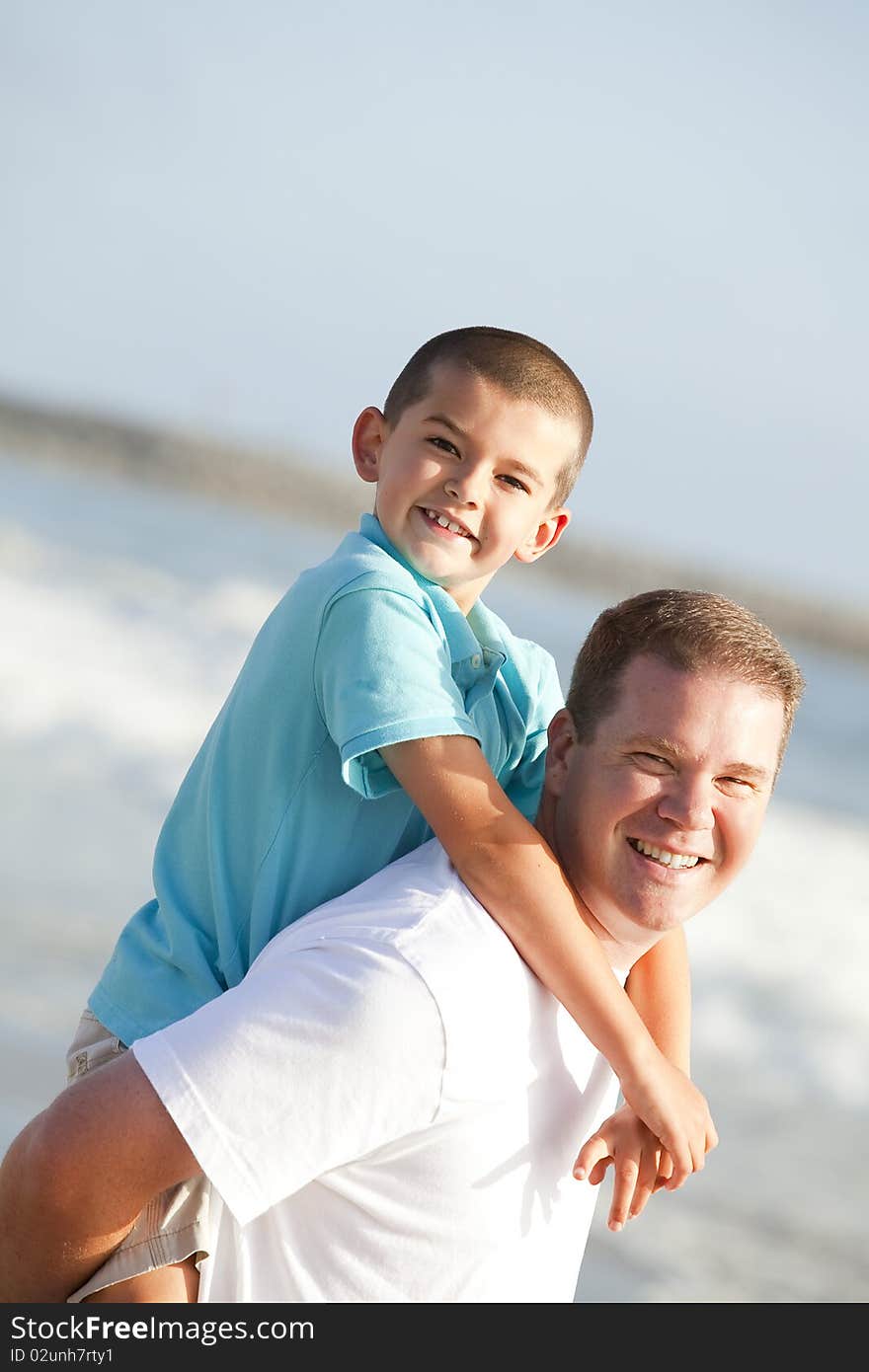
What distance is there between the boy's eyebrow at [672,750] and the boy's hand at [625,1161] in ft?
1.49

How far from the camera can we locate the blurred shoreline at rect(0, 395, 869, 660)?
915 inches

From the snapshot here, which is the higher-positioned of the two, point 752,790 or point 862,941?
point 752,790

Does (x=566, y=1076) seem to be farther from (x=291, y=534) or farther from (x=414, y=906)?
(x=291, y=534)

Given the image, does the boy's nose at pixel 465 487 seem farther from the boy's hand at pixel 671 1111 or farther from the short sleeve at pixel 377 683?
the boy's hand at pixel 671 1111

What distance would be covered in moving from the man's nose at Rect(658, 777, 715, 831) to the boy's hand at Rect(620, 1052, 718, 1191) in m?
0.30

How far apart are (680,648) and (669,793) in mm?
190

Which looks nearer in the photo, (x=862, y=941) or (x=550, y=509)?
(x=550, y=509)

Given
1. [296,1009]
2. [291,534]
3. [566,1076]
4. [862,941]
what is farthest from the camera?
[291,534]

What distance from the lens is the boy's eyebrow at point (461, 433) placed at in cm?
243

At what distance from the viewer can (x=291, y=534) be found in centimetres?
1991

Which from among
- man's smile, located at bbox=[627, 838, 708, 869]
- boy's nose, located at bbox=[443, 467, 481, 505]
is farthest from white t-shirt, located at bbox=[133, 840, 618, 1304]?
boy's nose, located at bbox=[443, 467, 481, 505]

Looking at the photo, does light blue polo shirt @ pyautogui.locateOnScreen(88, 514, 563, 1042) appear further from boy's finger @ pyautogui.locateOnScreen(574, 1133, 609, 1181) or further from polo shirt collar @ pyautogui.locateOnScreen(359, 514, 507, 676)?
boy's finger @ pyautogui.locateOnScreen(574, 1133, 609, 1181)

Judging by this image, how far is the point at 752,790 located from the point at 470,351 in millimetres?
746
